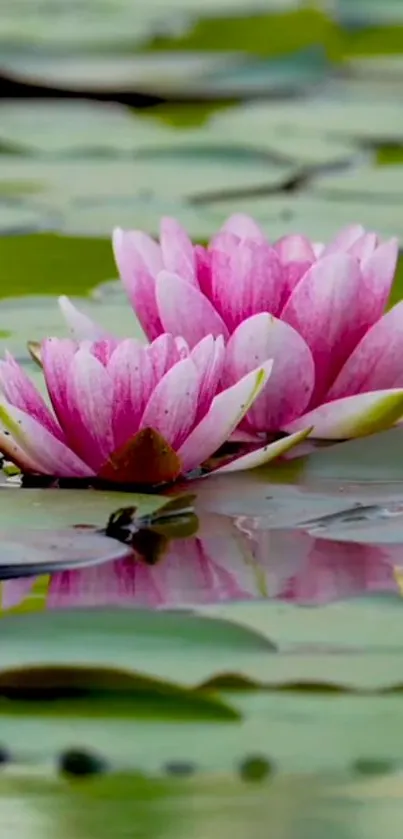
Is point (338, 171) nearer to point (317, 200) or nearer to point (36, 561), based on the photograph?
point (317, 200)

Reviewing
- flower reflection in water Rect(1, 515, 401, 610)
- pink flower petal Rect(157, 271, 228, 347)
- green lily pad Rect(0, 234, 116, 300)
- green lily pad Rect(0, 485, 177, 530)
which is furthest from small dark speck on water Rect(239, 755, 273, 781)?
green lily pad Rect(0, 234, 116, 300)

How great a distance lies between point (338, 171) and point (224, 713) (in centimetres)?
153

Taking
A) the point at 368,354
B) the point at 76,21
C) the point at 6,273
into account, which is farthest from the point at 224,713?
the point at 76,21

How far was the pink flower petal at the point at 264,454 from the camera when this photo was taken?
1224mm

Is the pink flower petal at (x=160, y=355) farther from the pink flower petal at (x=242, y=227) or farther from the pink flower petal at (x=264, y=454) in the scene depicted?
the pink flower petal at (x=242, y=227)

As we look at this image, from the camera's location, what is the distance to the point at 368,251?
1.38m

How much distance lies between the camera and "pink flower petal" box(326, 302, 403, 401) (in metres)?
1.32

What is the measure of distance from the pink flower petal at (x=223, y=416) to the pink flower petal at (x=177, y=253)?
14 cm

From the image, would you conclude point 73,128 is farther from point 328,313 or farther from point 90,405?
point 90,405

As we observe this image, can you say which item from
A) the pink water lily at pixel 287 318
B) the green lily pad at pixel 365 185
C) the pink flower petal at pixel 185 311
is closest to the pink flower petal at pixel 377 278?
the pink water lily at pixel 287 318

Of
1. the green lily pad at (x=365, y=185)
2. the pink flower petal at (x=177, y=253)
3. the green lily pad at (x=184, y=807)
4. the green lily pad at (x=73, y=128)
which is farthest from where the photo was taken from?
the green lily pad at (x=73, y=128)

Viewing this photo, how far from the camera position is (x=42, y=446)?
47.9 inches

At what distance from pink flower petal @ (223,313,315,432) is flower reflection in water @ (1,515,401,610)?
17cm

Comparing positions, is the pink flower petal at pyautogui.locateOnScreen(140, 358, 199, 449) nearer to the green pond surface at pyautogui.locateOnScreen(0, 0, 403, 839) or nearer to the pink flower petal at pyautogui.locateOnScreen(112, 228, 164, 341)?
the green pond surface at pyautogui.locateOnScreen(0, 0, 403, 839)
